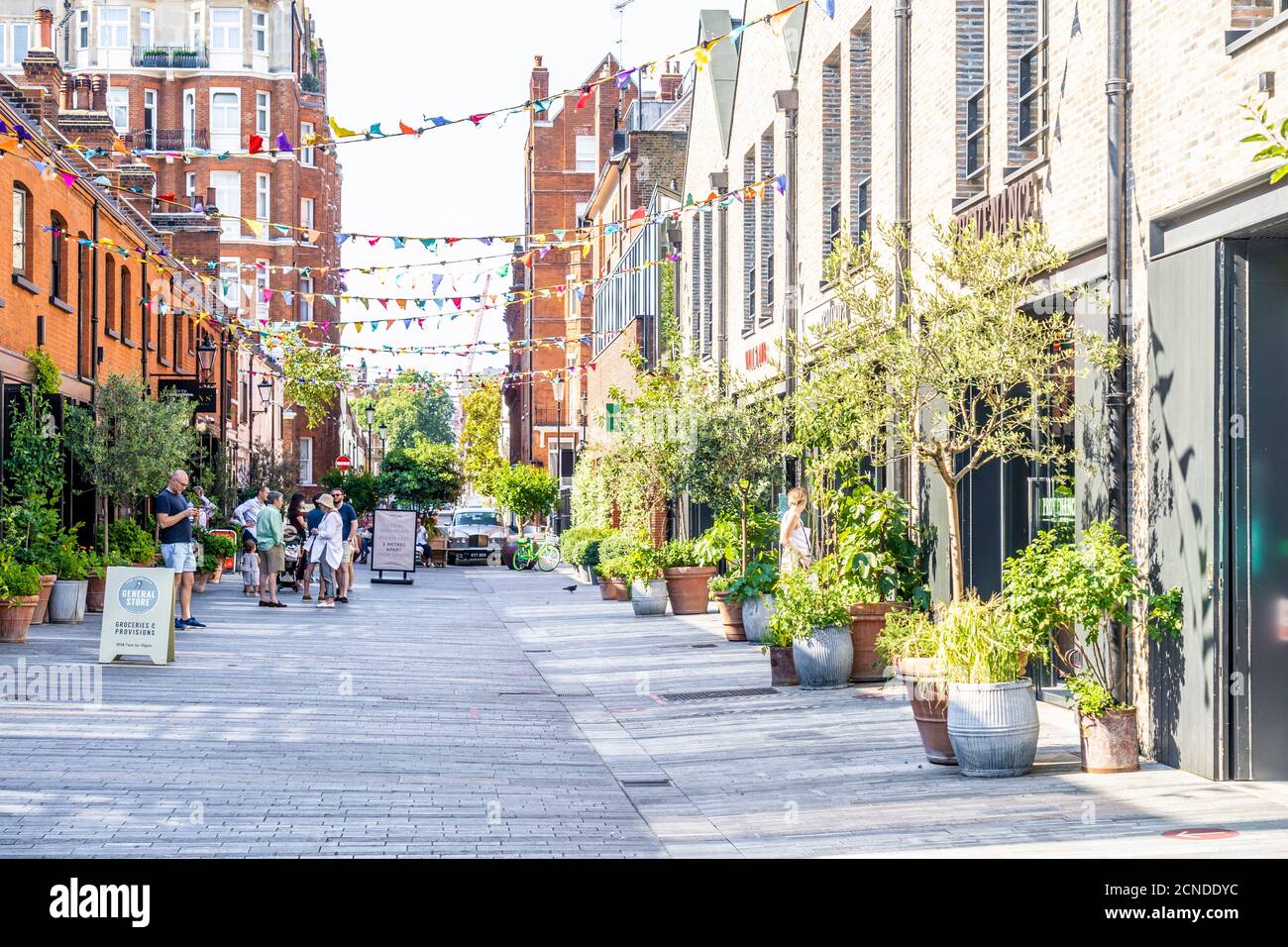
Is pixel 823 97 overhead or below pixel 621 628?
overhead

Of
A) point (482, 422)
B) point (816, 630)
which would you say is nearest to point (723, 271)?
point (816, 630)

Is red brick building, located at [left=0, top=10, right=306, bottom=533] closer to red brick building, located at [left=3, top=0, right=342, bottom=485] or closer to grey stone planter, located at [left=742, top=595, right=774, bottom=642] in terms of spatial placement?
grey stone planter, located at [left=742, top=595, right=774, bottom=642]

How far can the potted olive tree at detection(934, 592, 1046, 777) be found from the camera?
356 inches

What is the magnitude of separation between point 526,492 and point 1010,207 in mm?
34556

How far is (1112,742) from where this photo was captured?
9.18m

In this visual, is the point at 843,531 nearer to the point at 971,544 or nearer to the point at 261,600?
the point at 971,544

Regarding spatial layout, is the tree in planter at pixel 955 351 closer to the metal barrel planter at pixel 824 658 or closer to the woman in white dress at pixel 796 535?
the metal barrel planter at pixel 824 658

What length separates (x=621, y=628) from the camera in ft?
68.4

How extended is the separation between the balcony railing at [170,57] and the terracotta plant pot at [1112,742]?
61.3 m

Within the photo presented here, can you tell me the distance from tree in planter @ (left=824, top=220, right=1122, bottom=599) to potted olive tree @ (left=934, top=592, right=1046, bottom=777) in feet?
3.66

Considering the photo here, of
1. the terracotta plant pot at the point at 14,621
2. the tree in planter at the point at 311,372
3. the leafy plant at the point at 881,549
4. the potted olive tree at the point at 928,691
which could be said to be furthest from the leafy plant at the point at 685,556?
the tree in planter at the point at 311,372

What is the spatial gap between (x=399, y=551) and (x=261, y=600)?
26.4 feet

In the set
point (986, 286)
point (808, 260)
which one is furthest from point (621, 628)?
point (986, 286)
